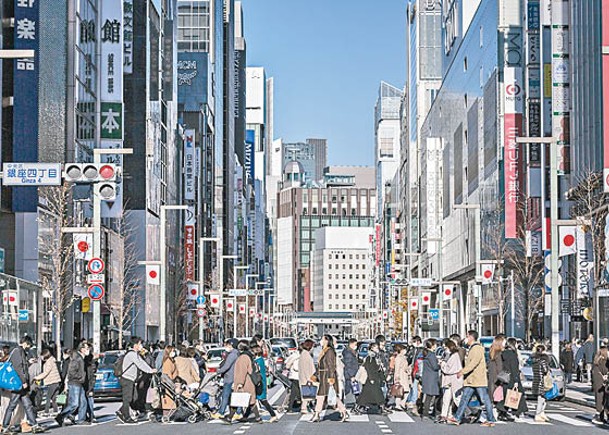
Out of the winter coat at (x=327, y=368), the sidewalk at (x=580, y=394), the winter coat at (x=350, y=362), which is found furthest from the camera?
the sidewalk at (x=580, y=394)

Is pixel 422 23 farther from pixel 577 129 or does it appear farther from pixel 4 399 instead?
pixel 4 399

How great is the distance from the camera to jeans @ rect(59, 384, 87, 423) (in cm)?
2522

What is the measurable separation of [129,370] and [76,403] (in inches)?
51.2

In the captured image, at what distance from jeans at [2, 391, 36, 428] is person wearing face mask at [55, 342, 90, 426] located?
6.36 ft

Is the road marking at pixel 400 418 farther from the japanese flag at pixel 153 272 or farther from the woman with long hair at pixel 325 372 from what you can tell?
the japanese flag at pixel 153 272

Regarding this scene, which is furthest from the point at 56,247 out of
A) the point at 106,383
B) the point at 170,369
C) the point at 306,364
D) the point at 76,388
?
the point at 306,364

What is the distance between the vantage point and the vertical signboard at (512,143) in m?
73.0

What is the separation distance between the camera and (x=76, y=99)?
60.0 meters

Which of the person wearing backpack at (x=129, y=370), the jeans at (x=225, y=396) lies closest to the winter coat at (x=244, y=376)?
the jeans at (x=225, y=396)

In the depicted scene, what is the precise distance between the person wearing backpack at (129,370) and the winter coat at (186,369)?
1164mm

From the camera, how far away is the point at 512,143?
73.6m

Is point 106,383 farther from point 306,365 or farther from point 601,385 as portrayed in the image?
point 601,385

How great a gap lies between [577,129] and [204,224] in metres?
62.8

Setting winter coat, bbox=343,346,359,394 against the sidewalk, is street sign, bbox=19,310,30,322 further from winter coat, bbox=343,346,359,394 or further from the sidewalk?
the sidewalk
